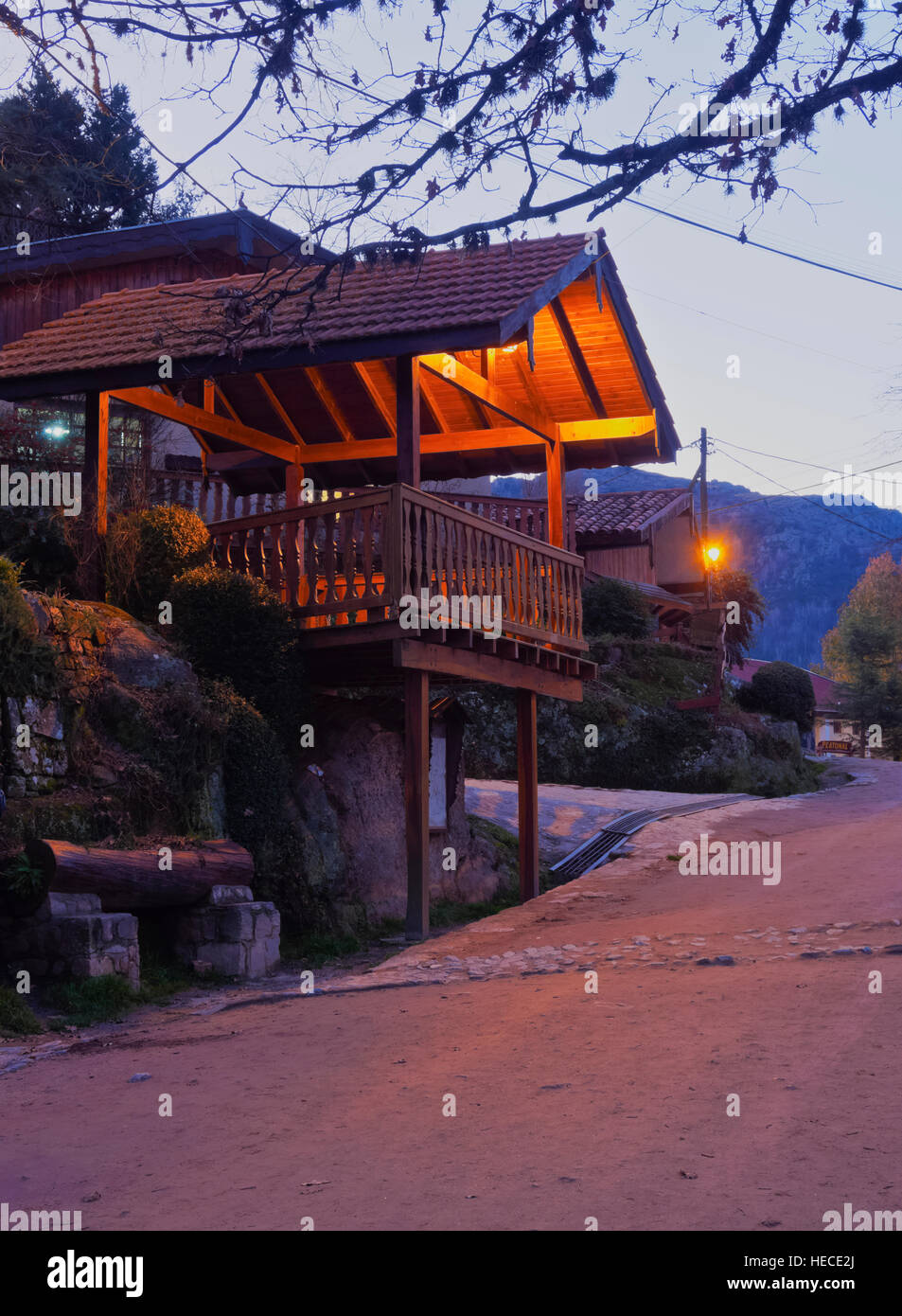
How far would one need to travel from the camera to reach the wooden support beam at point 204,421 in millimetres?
14242

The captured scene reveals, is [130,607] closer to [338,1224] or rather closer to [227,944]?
[227,944]

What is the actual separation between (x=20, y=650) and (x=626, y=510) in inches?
1240

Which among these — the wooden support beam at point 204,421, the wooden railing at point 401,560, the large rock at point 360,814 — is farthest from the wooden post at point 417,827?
the wooden support beam at point 204,421

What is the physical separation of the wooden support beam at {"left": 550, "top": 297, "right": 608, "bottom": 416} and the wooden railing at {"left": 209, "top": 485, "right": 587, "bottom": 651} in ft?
6.87

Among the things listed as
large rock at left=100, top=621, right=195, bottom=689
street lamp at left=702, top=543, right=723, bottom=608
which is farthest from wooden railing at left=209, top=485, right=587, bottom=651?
street lamp at left=702, top=543, right=723, bottom=608

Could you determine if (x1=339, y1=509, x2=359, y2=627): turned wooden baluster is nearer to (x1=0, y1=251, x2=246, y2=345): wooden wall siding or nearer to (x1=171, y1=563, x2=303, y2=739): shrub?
(x1=171, y1=563, x2=303, y2=739): shrub

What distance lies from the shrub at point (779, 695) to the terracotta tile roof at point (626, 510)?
27.9ft

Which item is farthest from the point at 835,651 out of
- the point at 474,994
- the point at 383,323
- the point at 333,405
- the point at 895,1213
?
the point at 895,1213

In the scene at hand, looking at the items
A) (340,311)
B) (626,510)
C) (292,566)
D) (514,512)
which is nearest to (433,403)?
(514,512)

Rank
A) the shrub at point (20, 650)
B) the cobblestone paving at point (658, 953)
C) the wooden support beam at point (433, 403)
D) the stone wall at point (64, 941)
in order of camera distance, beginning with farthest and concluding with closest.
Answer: the wooden support beam at point (433, 403) < the shrub at point (20, 650) < the cobblestone paving at point (658, 953) < the stone wall at point (64, 941)

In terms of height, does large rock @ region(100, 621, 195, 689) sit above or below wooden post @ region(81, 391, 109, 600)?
below

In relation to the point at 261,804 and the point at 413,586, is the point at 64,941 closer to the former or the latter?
the point at 261,804

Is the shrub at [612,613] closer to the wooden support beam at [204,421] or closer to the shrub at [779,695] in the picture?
the shrub at [779,695]

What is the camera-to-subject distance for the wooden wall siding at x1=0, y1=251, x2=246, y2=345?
2366cm
